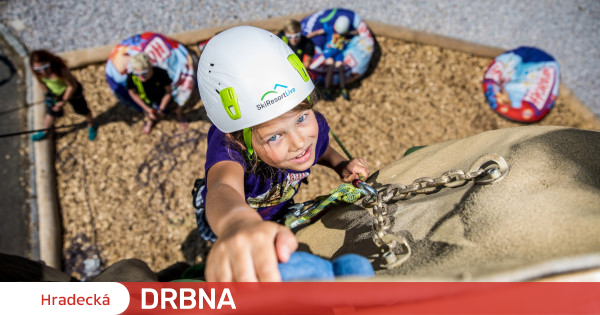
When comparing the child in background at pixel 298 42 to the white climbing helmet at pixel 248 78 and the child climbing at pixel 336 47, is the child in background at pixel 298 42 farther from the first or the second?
the white climbing helmet at pixel 248 78

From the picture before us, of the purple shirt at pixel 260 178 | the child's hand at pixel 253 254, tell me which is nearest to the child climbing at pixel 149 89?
the purple shirt at pixel 260 178

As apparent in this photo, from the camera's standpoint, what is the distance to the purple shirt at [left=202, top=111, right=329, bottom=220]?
169 centimetres

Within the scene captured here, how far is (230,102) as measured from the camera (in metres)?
1.45

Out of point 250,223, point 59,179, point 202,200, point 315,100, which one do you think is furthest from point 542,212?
point 59,179

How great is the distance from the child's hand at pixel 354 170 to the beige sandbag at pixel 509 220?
2.00 ft

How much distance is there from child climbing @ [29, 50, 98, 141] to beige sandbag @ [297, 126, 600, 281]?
Answer: 3800 millimetres

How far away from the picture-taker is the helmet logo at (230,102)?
4.72 feet

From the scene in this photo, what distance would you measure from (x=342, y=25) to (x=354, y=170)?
2948 mm

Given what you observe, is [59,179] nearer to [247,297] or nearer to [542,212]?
[247,297]

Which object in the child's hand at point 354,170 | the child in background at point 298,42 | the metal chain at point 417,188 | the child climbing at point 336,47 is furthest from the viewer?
the child climbing at point 336,47

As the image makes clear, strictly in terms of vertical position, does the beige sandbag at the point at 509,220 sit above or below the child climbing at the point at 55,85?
below

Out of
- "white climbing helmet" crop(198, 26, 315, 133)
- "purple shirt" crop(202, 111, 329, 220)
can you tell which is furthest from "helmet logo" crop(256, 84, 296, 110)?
"purple shirt" crop(202, 111, 329, 220)

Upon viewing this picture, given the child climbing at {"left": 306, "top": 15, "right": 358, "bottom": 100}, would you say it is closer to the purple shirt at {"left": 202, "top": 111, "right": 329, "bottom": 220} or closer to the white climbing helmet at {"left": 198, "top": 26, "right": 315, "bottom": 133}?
the purple shirt at {"left": 202, "top": 111, "right": 329, "bottom": 220}

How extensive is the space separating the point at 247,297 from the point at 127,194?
11.9 feet
